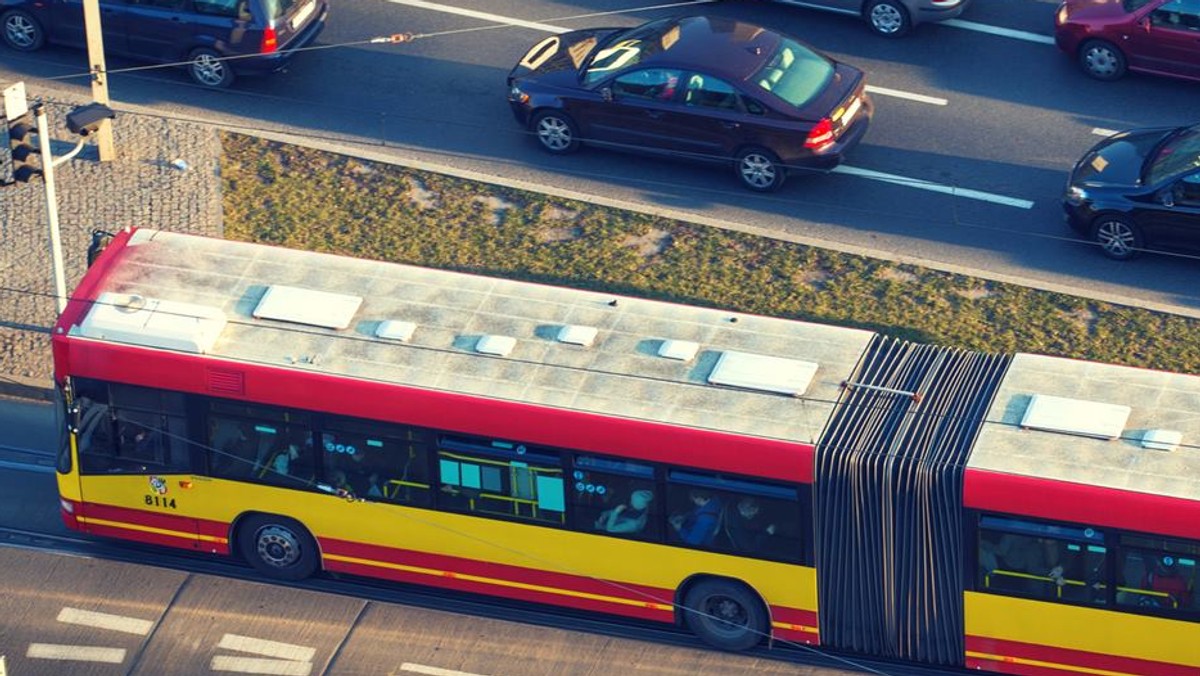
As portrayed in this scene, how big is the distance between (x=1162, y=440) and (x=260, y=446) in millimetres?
8842

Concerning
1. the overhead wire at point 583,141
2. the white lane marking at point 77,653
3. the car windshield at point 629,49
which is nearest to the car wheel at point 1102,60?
the overhead wire at point 583,141

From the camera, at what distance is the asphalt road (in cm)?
2781

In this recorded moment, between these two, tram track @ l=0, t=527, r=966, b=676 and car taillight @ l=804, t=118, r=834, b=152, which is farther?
car taillight @ l=804, t=118, r=834, b=152

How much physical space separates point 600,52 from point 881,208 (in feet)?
13.6

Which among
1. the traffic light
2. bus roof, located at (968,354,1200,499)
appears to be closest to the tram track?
bus roof, located at (968,354,1200,499)

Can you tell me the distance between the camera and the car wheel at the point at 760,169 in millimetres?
28297

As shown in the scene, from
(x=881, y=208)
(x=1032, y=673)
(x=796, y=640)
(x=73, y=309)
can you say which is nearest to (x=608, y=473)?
(x=796, y=640)

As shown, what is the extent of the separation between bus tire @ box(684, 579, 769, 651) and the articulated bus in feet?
0.11

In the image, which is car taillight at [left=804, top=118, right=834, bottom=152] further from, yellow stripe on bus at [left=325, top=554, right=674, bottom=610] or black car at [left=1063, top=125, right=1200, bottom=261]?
yellow stripe on bus at [left=325, top=554, right=674, bottom=610]

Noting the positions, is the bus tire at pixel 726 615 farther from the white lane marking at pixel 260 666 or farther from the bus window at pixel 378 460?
the white lane marking at pixel 260 666

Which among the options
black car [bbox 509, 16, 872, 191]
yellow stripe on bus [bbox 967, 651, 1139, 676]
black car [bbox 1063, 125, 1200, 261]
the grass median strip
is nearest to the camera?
yellow stripe on bus [bbox 967, 651, 1139, 676]

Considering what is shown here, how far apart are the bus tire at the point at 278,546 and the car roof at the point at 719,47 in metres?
8.25

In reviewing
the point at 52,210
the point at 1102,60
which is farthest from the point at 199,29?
the point at 1102,60

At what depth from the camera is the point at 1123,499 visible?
2009 centimetres
